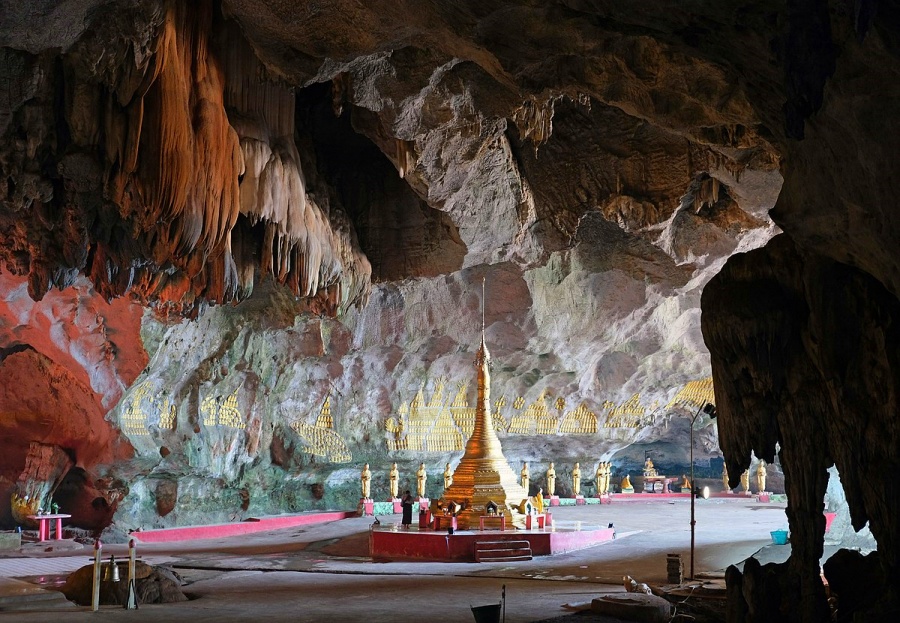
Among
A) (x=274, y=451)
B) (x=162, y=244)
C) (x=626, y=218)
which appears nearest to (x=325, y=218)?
(x=162, y=244)

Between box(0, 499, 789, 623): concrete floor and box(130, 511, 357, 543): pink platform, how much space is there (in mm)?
584

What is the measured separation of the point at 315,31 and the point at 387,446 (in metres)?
16.3

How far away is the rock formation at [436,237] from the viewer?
4.98m

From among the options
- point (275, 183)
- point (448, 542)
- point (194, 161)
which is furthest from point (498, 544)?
point (194, 161)

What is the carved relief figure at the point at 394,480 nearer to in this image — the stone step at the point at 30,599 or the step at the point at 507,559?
the step at the point at 507,559

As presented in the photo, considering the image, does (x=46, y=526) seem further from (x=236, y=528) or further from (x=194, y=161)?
(x=194, y=161)

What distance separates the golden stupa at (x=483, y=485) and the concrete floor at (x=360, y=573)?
65.1 inches

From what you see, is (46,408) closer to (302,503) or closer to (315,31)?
(302,503)

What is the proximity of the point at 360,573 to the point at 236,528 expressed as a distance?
25.0 feet

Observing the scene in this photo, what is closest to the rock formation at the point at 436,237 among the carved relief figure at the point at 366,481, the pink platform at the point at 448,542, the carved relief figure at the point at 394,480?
the carved relief figure at the point at 366,481

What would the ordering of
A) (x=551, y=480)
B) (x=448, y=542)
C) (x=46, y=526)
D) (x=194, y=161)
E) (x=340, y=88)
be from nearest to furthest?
(x=194, y=161), (x=340, y=88), (x=448, y=542), (x=46, y=526), (x=551, y=480)

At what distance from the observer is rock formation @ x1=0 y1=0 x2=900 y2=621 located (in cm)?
498

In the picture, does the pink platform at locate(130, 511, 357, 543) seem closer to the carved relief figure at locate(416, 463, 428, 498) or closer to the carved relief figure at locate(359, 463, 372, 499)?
the carved relief figure at locate(359, 463, 372, 499)

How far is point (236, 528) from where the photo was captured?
19.4 metres
